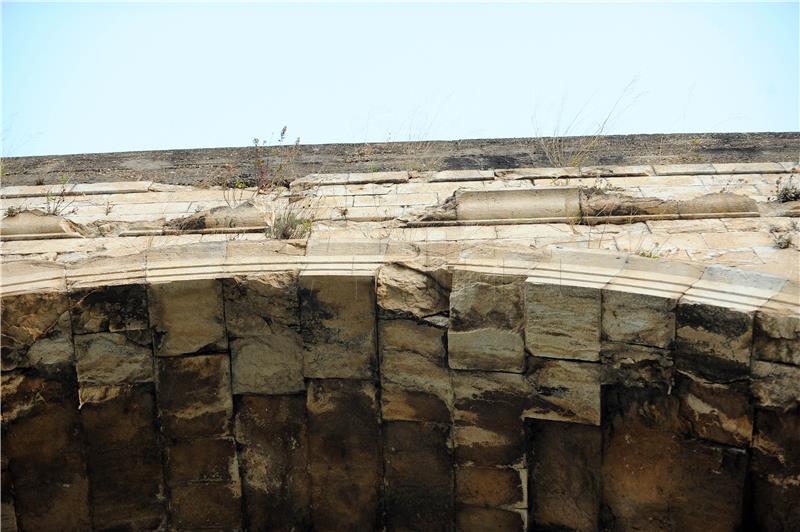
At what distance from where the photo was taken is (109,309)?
498 cm

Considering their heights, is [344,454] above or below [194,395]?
below

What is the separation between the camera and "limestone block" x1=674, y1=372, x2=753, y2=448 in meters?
4.38

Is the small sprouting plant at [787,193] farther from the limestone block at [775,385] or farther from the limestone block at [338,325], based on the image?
the limestone block at [338,325]

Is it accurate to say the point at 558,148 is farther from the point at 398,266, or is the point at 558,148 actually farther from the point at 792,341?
the point at 792,341

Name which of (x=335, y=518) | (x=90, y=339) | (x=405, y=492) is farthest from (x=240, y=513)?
(x=90, y=339)

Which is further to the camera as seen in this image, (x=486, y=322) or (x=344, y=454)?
(x=344, y=454)

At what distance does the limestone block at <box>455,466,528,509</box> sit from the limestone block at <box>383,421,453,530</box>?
0.24 ft

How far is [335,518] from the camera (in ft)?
17.6

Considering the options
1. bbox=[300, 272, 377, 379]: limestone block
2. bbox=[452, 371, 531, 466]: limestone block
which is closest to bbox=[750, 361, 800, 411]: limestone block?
bbox=[452, 371, 531, 466]: limestone block

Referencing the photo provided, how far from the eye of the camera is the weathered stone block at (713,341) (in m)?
4.24

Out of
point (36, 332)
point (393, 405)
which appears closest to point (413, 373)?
point (393, 405)

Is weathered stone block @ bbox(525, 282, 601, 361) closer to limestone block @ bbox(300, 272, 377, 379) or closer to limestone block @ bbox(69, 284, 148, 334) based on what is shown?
limestone block @ bbox(300, 272, 377, 379)

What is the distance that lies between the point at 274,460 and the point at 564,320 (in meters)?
1.89

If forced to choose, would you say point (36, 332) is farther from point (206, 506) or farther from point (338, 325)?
point (338, 325)
